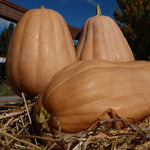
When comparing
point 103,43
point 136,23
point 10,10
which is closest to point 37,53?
point 103,43

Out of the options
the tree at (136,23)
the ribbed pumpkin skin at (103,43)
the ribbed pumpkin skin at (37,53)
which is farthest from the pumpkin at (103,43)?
the tree at (136,23)

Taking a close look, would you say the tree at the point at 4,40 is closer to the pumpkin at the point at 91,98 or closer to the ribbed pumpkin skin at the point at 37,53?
the ribbed pumpkin skin at the point at 37,53

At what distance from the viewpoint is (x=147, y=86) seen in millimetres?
839

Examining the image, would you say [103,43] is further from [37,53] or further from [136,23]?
[136,23]

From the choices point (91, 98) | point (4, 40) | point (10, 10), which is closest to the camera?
point (91, 98)

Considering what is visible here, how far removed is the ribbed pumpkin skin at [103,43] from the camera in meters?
1.26

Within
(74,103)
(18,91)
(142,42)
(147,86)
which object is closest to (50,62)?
(18,91)

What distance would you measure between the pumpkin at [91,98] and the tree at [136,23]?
5.43 metres

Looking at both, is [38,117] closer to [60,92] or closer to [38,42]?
[60,92]

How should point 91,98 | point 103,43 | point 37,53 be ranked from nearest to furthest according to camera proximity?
point 91,98 → point 37,53 → point 103,43

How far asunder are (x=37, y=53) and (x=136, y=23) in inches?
243

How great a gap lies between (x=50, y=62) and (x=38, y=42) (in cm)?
13

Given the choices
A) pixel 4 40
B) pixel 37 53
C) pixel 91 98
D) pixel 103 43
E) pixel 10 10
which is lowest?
pixel 91 98

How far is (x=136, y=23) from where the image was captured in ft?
21.7
